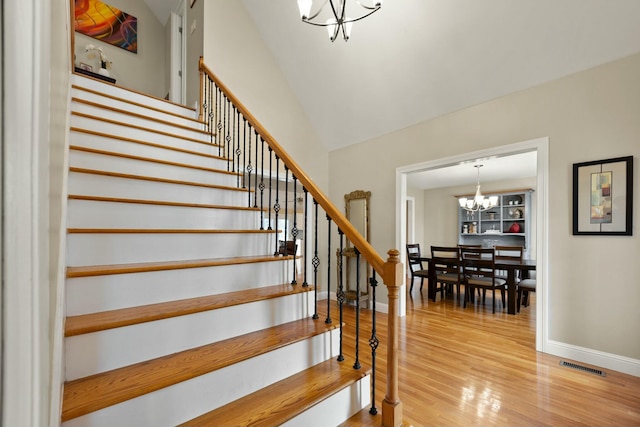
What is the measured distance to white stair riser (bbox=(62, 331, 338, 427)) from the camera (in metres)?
1.11

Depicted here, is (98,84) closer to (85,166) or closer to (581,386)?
(85,166)

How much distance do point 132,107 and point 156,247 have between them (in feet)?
6.77

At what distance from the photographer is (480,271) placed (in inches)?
176

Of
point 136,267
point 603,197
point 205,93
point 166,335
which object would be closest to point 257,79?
point 205,93

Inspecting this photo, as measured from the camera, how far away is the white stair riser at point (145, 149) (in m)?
2.28

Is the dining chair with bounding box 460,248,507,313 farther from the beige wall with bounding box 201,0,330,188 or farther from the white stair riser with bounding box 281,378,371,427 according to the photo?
the white stair riser with bounding box 281,378,371,427

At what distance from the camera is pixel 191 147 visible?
3.04m

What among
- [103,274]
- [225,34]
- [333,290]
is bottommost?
[333,290]

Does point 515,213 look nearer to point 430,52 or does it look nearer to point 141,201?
point 430,52

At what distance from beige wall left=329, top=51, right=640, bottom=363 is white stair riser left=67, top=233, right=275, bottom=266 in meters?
2.79

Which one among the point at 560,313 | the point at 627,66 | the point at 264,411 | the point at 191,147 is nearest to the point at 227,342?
the point at 264,411

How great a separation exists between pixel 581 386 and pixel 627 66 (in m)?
2.68

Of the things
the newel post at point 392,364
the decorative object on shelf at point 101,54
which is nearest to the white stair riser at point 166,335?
the newel post at point 392,364

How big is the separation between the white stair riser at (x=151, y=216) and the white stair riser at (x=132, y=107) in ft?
5.42
